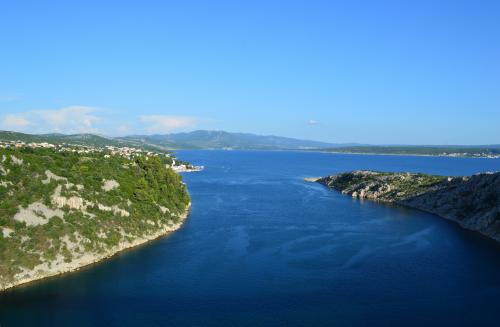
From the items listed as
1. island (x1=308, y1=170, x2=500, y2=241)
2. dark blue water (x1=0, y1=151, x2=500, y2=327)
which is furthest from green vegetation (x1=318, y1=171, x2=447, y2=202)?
dark blue water (x1=0, y1=151, x2=500, y2=327)

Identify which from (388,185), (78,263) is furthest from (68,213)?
(388,185)

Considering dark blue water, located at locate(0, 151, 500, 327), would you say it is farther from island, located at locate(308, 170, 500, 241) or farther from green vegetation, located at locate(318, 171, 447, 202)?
green vegetation, located at locate(318, 171, 447, 202)

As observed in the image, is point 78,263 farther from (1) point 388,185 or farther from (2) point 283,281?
(1) point 388,185

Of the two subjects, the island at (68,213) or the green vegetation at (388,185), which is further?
the green vegetation at (388,185)

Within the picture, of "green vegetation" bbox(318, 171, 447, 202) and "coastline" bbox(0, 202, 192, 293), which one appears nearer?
"coastline" bbox(0, 202, 192, 293)

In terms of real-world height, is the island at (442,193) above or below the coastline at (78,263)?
above

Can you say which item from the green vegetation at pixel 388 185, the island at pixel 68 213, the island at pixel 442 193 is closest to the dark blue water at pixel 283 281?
the island at pixel 68 213

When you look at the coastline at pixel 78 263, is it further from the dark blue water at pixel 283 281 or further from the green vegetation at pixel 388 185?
the green vegetation at pixel 388 185

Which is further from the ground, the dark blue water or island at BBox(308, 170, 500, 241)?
island at BBox(308, 170, 500, 241)

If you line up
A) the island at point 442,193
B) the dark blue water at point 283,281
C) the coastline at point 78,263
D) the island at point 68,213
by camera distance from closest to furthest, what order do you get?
the dark blue water at point 283,281
the coastline at point 78,263
the island at point 68,213
the island at point 442,193
